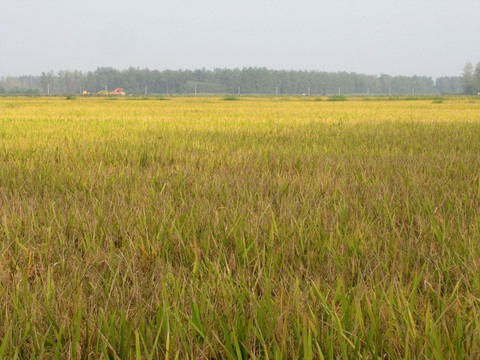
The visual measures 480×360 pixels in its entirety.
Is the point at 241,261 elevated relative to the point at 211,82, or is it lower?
lower

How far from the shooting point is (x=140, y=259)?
54.3 inches

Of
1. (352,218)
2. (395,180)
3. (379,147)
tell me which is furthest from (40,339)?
(379,147)

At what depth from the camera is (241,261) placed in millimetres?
1378

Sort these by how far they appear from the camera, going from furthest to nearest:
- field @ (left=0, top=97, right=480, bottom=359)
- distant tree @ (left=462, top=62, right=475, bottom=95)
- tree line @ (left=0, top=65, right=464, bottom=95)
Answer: tree line @ (left=0, top=65, right=464, bottom=95) → distant tree @ (left=462, top=62, right=475, bottom=95) → field @ (left=0, top=97, right=480, bottom=359)

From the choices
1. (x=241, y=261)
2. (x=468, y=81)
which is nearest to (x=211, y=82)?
(x=468, y=81)

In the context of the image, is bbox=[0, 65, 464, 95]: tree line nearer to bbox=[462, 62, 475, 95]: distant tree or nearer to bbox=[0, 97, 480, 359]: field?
bbox=[462, 62, 475, 95]: distant tree

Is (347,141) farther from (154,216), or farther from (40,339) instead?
(40,339)

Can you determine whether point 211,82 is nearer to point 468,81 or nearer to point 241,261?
point 468,81

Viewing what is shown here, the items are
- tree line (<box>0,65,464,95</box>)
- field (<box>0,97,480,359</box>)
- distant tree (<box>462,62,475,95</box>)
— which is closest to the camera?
field (<box>0,97,480,359</box>)

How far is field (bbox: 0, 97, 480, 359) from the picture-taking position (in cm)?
85

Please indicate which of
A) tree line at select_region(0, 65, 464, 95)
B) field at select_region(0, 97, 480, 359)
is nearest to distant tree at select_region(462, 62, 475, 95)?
tree line at select_region(0, 65, 464, 95)

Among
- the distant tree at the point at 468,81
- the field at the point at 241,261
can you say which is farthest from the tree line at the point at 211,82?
the field at the point at 241,261

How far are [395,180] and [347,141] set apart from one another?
7.11 feet

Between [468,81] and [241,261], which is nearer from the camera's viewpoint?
[241,261]
